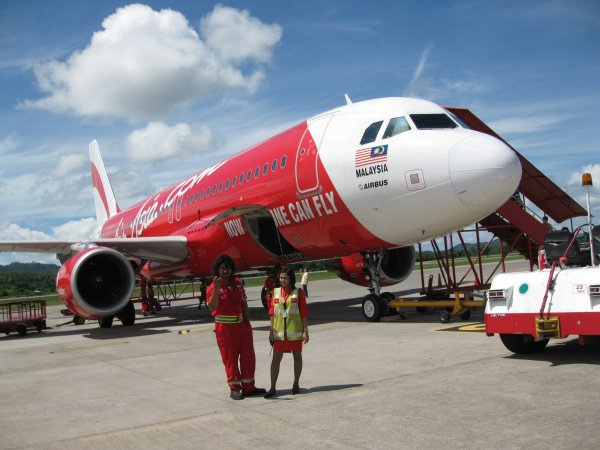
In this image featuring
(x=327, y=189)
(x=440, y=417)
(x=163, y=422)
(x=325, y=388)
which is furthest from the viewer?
(x=327, y=189)

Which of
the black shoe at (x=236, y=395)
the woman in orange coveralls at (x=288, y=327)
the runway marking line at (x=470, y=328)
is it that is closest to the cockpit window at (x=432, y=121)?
the runway marking line at (x=470, y=328)

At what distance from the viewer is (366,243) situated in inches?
422

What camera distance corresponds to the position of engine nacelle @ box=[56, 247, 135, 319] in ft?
43.7

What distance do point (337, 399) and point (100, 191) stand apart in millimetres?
23944

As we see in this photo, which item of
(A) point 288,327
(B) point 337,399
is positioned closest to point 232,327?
(A) point 288,327

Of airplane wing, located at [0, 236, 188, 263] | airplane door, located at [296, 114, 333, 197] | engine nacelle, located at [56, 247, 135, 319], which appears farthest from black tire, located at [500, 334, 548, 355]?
airplane wing, located at [0, 236, 188, 263]

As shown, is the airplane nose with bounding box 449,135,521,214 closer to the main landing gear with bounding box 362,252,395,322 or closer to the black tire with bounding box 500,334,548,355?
the black tire with bounding box 500,334,548,355

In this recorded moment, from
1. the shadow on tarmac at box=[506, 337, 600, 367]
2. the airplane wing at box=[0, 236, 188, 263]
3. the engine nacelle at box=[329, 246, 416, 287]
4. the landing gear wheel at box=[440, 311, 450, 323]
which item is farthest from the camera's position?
the airplane wing at box=[0, 236, 188, 263]

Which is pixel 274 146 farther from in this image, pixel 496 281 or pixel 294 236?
pixel 496 281

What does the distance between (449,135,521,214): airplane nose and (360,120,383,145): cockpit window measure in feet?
5.03

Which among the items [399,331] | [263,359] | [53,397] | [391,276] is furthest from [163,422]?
[391,276]

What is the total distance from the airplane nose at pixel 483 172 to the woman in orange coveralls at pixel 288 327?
3813 mm

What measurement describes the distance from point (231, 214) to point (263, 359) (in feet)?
19.6

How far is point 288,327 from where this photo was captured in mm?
5816
